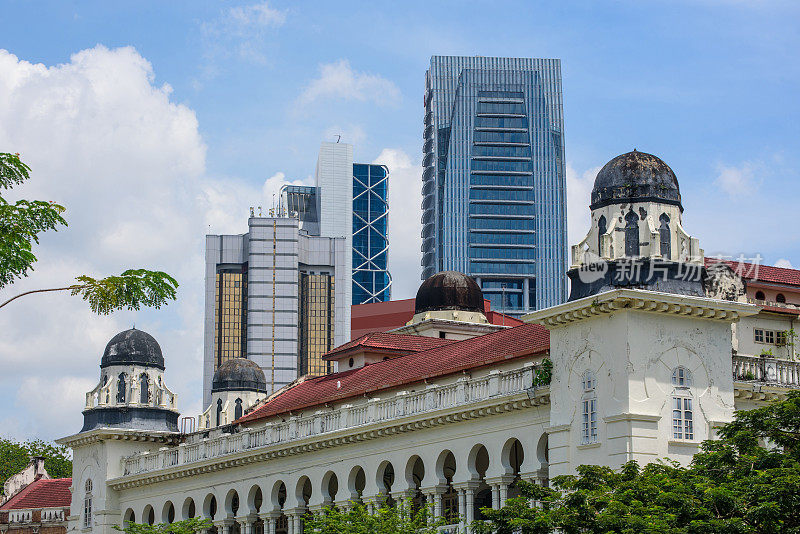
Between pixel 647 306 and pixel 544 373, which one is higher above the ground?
pixel 647 306

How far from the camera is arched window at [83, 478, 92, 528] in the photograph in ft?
244

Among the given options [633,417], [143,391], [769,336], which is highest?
[143,391]

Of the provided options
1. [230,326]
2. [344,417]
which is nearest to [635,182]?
[344,417]

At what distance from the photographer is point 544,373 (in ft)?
146

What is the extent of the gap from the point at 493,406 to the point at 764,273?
15.8 metres

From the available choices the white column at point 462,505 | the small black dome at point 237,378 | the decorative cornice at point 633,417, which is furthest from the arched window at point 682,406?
the small black dome at point 237,378

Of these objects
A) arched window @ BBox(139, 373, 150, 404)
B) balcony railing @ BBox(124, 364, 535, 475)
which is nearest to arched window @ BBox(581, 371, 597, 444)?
balcony railing @ BBox(124, 364, 535, 475)

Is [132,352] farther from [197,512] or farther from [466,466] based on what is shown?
[466,466]

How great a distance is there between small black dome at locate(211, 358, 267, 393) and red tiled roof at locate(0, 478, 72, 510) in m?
18.3

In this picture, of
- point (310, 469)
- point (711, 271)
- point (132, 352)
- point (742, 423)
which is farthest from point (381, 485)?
point (132, 352)

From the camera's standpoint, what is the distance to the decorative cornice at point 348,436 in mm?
46594

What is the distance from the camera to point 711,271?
48.4 meters

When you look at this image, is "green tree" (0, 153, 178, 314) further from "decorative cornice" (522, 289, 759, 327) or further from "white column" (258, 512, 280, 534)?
"white column" (258, 512, 280, 534)

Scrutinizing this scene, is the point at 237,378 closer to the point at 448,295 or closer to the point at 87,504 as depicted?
the point at 87,504
